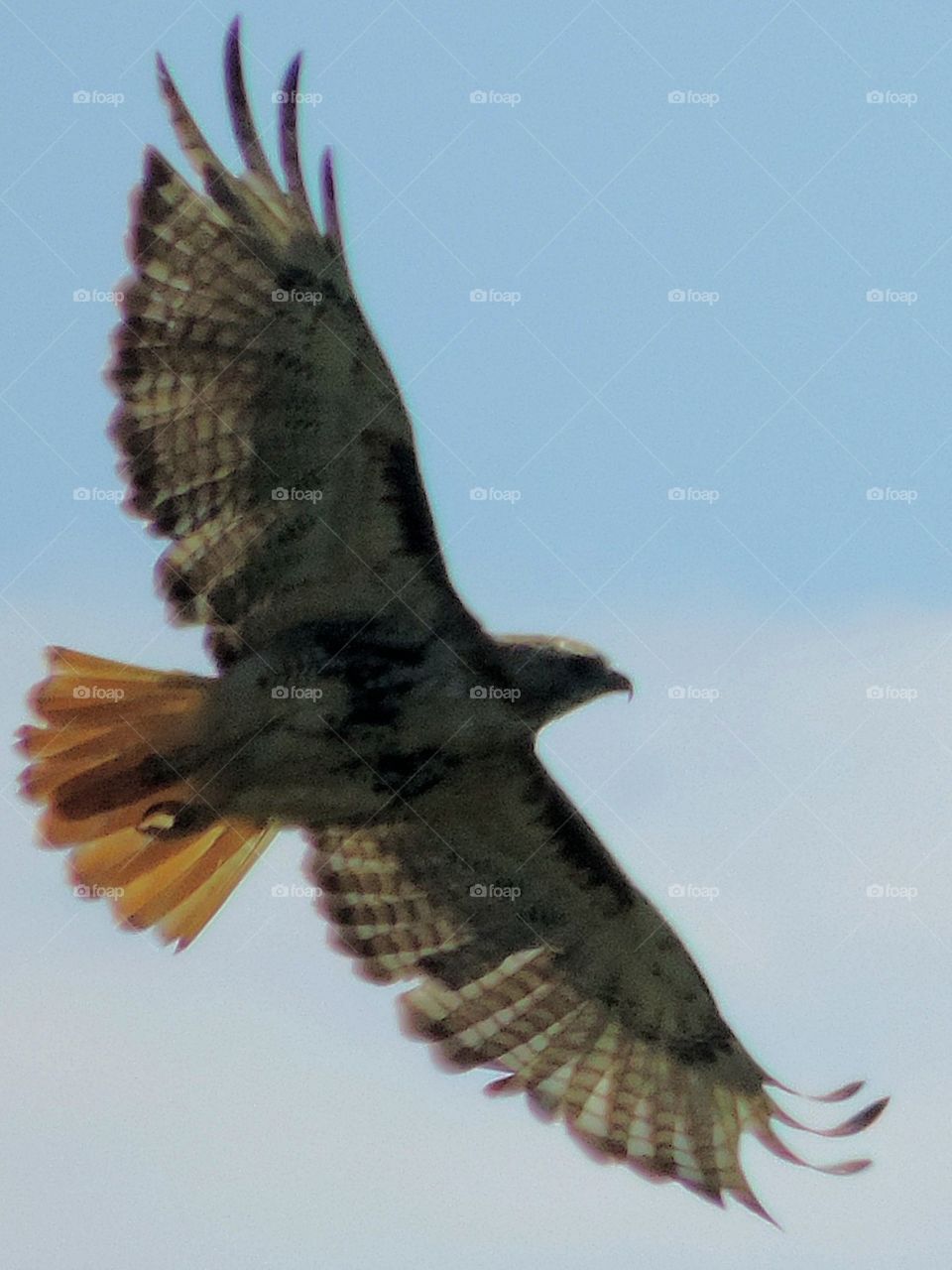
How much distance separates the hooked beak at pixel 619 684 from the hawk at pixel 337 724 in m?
0.01

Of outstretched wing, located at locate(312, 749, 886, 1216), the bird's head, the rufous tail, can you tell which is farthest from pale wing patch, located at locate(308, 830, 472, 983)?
the bird's head

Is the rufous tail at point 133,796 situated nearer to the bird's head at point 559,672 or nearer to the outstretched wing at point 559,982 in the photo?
the outstretched wing at point 559,982

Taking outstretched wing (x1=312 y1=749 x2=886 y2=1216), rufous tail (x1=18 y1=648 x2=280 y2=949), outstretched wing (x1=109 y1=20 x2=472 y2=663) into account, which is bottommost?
rufous tail (x1=18 y1=648 x2=280 y2=949)

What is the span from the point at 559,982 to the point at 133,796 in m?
2.18

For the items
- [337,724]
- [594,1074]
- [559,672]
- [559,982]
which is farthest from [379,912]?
[559,672]

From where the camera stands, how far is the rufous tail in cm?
762

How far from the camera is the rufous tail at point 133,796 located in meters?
7.62

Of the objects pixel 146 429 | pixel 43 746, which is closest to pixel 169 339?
pixel 146 429

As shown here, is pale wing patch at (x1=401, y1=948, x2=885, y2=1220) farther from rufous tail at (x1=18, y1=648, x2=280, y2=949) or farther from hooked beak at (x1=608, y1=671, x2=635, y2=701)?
hooked beak at (x1=608, y1=671, x2=635, y2=701)

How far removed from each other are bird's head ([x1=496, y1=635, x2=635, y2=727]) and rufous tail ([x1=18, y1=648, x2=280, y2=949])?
119 cm

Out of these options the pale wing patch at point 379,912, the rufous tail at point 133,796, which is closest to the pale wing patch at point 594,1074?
the pale wing patch at point 379,912

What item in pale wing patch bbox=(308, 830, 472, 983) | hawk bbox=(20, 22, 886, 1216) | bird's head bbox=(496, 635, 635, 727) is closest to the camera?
hawk bbox=(20, 22, 886, 1216)

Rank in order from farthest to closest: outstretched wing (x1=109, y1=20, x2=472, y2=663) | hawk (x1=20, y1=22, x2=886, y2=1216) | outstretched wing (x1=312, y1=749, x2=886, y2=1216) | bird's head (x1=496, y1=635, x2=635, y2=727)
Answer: outstretched wing (x1=312, y1=749, x2=886, y2=1216), bird's head (x1=496, y1=635, x2=635, y2=727), hawk (x1=20, y1=22, x2=886, y2=1216), outstretched wing (x1=109, y1=20, x2=472, y2=663)

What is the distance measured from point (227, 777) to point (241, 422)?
1461 millimetres
